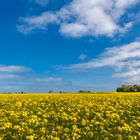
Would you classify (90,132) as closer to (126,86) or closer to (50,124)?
(50,124)

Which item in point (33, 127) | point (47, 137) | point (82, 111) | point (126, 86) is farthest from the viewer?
point (126, 86)

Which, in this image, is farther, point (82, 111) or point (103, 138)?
point (82, 111)

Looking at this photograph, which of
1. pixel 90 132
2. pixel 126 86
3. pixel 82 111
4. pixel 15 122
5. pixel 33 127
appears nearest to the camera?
pixel 90 132

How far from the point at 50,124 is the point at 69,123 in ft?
4.58

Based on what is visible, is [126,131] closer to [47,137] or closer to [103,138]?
[103,138]

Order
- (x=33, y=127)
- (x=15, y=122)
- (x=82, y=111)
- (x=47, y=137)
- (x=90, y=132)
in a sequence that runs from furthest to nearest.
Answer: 1. (x=82, y=111)
2. (x=15, y=122)
3. (x=33, y=127)
4. (x=90, y=132)
5. (x=47, y=137)

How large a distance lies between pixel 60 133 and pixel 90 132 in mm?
1668

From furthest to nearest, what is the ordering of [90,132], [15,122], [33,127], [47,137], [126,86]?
[126,86] < [15,122] < [33,127] < [90,132] < [47,137]

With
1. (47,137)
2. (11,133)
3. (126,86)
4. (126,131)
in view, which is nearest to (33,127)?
(11,133)

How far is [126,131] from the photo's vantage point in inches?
847

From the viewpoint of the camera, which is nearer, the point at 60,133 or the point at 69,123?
the point at 60,133

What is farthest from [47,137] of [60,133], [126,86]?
[126,86]

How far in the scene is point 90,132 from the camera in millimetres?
20391

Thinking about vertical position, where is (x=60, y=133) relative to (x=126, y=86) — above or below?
below
